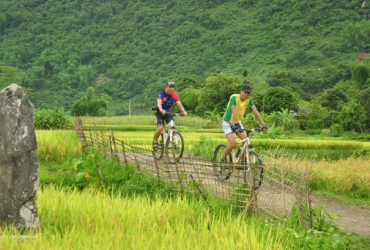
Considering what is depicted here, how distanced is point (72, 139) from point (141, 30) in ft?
373

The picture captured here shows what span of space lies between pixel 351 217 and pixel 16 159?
522 centimetres

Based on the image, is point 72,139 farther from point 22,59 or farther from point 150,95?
point 22,59

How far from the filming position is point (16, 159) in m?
3.38

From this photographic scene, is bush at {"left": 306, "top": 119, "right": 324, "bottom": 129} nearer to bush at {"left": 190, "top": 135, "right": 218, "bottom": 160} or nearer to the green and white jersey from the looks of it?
bush at {"left": 190, "top": 135, "right": 218, "bottom": 160}

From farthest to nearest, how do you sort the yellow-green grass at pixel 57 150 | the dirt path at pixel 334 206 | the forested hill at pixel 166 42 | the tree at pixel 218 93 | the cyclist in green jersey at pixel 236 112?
the forested hill at pixel 166 42, the tree at pixel 218 93, the yellow-green grass at pixel 57 150, the cyclist in green jersey at pixel 236 112, the dirt path at pixel 334 206

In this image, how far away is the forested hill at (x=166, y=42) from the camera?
85875 millimetres

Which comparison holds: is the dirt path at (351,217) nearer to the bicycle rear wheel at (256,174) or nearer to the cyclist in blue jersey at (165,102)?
the bicycle rear wheel at (256,174)

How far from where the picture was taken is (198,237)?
132 inches

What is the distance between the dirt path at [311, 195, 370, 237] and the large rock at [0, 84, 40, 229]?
3.76m

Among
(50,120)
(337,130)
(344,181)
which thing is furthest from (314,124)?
(344,181)

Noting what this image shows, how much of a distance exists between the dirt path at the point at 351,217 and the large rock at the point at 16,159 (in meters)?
3.76

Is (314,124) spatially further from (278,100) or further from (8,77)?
(8,77)

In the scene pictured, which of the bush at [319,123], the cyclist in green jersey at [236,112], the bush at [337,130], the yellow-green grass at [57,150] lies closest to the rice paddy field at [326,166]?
the yellow-green grass at [57,150]

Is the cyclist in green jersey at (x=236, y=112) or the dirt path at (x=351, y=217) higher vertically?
the cyclist in green jersey at (x=236, y=112)
